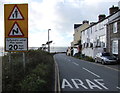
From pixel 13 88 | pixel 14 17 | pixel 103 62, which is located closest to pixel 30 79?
pixel 13 88

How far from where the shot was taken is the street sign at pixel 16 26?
676 centimetres

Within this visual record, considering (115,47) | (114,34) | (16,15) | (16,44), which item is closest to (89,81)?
(16,44)

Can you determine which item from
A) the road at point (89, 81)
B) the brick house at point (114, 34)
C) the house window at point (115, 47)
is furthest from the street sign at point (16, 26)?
the house window at point (115, 47)

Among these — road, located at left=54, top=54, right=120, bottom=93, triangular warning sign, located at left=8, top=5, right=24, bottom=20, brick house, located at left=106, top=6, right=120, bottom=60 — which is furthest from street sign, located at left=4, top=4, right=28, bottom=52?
brick house, located at left=106, top=6, right=120, bottom=60

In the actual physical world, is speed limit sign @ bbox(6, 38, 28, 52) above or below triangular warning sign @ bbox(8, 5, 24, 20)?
below

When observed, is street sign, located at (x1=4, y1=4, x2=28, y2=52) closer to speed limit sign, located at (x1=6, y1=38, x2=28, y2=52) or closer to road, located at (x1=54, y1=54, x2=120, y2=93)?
speed limit sign, located at (x1=6, y1=38, x2=28, y2=52)

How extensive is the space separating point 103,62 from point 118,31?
545 cm

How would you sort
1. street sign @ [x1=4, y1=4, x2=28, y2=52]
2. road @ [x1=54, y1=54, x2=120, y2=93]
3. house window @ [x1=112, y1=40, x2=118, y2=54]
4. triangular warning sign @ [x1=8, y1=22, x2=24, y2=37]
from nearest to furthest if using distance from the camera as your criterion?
street sign @ [x1=4, y1=4, x2=28, y2=52] < triangular warning sign @ [x1=8, y1=22, x2=24, y2=37] < road @ [x1=54, y1=54, x2=120, y2=93] < house window @ [x1=112, y1=40, x2=118, y2=54]

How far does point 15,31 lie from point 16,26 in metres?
0.21

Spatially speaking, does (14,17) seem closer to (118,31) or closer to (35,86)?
(35,86)

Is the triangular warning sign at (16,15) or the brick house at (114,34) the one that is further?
the brick house at (114,34)

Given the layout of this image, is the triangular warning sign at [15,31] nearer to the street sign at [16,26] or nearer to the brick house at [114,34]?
the street sign at [16,26]

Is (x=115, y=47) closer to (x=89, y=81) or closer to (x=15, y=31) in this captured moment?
(x=89, y=81)

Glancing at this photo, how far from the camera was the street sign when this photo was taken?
266 inches
